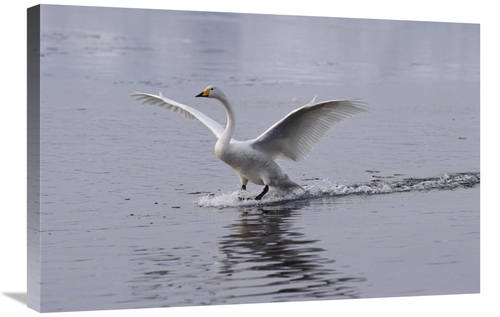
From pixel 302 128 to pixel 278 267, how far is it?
197 centimetres

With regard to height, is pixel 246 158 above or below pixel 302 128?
below

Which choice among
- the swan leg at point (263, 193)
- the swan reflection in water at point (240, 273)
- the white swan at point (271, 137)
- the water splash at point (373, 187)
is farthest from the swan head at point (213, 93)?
the swan reflection in water at point (240, 273)

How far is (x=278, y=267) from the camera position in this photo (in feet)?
33.2

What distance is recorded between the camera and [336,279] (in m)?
10.3

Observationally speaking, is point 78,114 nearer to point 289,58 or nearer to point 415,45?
point 289,58

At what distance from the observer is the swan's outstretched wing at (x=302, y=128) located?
37.0 ft

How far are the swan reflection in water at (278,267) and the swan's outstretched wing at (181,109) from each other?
1.21 meters

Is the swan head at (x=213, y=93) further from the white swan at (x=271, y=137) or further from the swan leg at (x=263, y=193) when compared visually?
the swan leg at (x=263, y=193)

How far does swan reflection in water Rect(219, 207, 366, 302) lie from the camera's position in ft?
32.8

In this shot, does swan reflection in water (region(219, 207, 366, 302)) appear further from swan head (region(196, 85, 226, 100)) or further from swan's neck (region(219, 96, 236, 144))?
swan head (region(196, 85, 226, 100))

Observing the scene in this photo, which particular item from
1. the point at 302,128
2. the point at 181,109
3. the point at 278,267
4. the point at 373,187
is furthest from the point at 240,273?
the point at 373,187

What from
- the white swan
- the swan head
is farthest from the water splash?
the swan head

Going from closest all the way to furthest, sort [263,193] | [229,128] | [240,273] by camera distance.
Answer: [240,273], [229,128], [263,193]

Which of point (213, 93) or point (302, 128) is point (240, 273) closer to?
point (213, 93)
